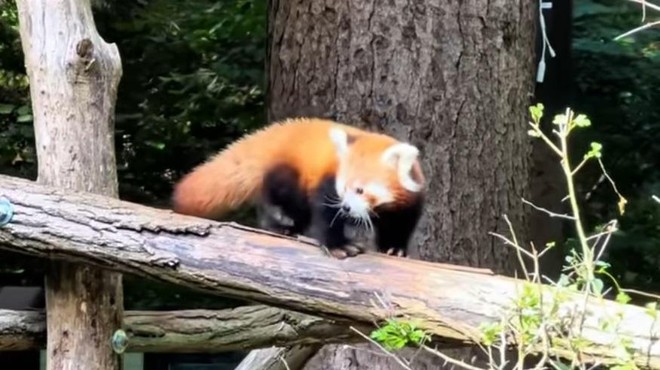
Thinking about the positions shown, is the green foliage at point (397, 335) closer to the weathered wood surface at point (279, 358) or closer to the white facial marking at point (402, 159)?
the white facial marking at point (402, 159)

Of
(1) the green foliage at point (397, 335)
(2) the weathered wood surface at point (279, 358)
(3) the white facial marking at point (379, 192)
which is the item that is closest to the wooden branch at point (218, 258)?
(1) the green foliage at point (397, 335)

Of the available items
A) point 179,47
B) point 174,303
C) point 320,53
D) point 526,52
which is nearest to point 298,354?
point 320,53

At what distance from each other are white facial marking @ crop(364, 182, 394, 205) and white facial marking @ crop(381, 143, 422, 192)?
37 millimetres

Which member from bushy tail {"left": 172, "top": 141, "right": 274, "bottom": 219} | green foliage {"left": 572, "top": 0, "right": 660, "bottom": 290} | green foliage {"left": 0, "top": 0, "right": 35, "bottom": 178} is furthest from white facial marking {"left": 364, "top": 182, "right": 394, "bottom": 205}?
green foliage {"left": 0, "top": 0, "right": 35, "bottom": 178}

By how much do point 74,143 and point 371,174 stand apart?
0.61m

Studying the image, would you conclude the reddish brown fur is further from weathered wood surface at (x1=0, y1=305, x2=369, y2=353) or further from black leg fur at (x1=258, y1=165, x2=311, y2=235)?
weathered wood surface at (x1=0, y1=305, x2=369, y2=353)

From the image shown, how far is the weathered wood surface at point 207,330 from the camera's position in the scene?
7.70ft

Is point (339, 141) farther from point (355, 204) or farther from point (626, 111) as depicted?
point (626, 111)

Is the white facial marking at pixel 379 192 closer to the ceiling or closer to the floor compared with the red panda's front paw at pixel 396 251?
closer to the ceiling

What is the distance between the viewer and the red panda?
2318 mm

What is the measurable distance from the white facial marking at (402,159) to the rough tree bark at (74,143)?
586 millimetres

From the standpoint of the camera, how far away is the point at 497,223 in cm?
287

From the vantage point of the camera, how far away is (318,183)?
2383 millimetres

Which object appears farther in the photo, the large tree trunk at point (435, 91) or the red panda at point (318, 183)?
the large tree trunk at point (435, 91)
